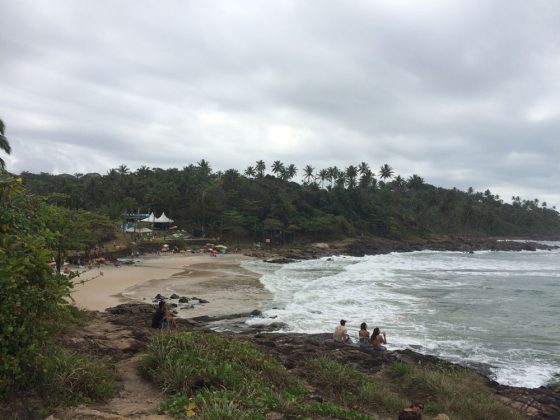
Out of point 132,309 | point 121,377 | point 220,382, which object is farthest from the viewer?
point 132,309

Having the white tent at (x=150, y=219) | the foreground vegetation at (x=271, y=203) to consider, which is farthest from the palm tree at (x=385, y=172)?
the white tent at (x=150, y=219)

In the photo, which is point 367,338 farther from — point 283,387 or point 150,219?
point 150,219

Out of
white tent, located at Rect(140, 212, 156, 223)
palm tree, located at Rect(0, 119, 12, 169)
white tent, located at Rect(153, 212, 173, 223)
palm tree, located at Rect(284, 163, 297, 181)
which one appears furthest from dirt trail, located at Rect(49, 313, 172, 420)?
palm tree, located at Rect(284, 163, 297, 181)

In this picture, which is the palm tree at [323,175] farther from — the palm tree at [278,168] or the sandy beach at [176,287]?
the sandy beach at [176,287]

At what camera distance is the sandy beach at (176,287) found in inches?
775

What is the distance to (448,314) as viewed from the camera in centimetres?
2069

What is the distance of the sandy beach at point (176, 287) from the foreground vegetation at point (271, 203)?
1557 centimetres

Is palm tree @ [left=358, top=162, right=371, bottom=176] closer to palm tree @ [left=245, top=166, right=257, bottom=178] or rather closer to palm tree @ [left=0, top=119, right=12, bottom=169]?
palm tree @ [left=245, top=166, right=257, bottom=178]

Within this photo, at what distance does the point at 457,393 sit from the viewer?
31.3 feet

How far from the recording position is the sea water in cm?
1426

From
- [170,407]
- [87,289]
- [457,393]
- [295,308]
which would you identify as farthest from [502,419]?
[87,289]

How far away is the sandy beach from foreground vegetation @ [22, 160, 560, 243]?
15567mm

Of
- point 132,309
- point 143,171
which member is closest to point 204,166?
point 143,171

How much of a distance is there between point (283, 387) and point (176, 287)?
61.6ft
